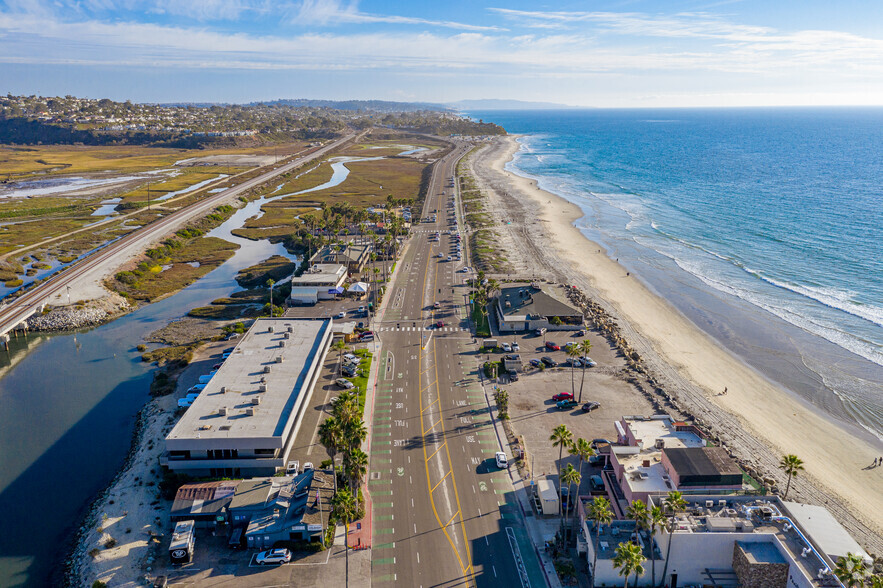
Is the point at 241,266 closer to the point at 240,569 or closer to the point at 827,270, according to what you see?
the point at 240,569

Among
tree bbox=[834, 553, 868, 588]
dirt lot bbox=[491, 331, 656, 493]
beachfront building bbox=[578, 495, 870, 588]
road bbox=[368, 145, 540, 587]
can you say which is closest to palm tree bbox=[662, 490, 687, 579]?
beachfront building bbox=[578, 495, 870, 588]

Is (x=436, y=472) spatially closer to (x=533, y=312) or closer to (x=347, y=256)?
(x=533, y=312)

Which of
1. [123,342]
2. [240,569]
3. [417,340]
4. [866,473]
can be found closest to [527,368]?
[417,340]

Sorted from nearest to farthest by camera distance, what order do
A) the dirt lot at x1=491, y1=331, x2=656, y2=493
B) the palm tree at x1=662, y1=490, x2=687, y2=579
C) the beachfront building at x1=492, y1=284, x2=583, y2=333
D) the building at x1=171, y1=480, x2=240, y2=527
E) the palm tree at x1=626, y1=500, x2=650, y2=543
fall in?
1. the palm tree at x1=626, y1=500, x2=650, y2=543
2. the palm tree at x1=662, y1=490, x2=687, y2=579
3. the building at x1=171, y1=480, x2=240, y2=527
4. the dirt lot at x1=491, y1=331, x2=656, y2=493
5. the beachfront building at x1=492, y1=284, x2=583, y2=333

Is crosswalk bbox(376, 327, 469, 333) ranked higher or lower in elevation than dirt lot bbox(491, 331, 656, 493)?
higher

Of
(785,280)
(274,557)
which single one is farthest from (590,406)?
(785,280)

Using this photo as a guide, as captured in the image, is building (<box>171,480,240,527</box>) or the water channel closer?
building (<box>171,480,240,527</box>)

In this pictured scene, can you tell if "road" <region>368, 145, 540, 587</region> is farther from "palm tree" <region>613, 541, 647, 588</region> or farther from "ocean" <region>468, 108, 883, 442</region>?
"ocean" <region>468, 108, 883, 442</region>
